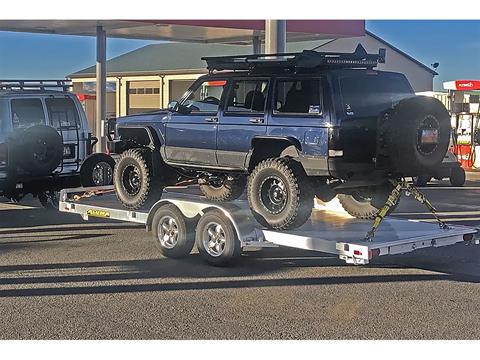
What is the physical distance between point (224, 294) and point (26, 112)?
6.29 m

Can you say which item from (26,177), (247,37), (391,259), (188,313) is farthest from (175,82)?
(188,313)

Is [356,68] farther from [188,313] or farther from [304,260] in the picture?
[188,313]

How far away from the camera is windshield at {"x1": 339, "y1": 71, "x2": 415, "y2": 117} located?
8117 millimetres

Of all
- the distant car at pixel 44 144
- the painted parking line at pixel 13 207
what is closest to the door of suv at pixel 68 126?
the distant car at pixel 44 144

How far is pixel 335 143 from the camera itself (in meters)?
7.84

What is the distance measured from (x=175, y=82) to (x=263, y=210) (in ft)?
99.2

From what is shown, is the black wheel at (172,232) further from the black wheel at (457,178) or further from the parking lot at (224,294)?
the black wheel at (457,178)

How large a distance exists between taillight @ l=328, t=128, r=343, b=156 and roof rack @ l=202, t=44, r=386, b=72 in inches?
34.0

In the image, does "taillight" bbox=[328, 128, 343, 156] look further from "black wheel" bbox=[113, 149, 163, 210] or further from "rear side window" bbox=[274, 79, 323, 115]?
"black wheel" bbox=[113, 149, 163, 210]

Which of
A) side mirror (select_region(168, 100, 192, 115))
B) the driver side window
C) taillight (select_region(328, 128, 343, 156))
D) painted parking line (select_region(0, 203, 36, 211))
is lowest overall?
painted parking line (select_region(0, 203, 36, 211))

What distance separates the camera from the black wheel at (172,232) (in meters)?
8.87

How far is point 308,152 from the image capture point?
8078mm

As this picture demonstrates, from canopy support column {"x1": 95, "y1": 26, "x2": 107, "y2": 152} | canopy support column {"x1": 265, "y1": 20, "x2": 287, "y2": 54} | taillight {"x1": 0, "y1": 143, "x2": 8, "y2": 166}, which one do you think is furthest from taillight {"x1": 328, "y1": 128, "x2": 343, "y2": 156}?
canopy support column {"x1": 95, "y1": 26, "x2": 107, "y2": 152}

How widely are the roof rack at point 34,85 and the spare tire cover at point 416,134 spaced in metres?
7.12
